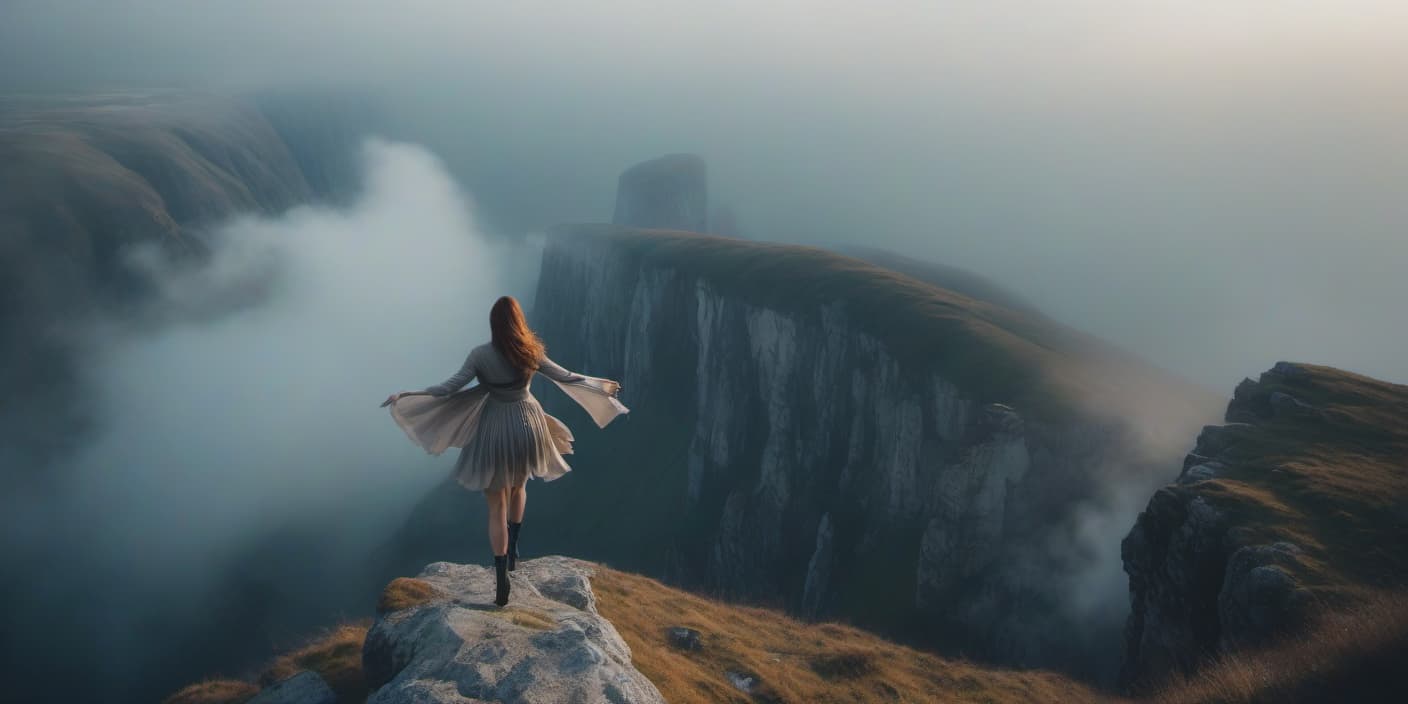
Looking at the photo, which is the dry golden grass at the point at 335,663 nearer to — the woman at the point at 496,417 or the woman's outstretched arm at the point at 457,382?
the woman at the point at 496,417

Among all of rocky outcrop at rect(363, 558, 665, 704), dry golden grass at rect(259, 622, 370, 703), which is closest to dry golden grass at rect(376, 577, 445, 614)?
rocky outcrop at rect(363, 558, 665, 704)

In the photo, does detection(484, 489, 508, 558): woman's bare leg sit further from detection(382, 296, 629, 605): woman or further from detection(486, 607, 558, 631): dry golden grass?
detection(486, 607, 558, 631): dry golden grass

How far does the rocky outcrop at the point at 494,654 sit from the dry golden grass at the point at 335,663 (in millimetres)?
653

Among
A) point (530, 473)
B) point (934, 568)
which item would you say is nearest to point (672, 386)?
point (934, 568)

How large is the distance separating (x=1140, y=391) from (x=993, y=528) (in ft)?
53.4

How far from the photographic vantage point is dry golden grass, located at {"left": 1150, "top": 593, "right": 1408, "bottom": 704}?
12047mm

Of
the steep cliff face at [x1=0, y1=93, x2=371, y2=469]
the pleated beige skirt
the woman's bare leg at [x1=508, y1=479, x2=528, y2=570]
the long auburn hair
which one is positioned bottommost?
the steep cliff face at [x1=0, y1=93, x2=371, y2=469]

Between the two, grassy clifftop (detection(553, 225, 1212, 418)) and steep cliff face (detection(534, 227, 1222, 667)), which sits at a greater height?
grassy clifftop (detection(553, 225, 1212, 418))

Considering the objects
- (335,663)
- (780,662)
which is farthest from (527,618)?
(780,662)

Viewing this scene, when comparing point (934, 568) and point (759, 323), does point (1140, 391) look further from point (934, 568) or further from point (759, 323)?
point (759, 323)

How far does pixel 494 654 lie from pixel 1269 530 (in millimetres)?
24262

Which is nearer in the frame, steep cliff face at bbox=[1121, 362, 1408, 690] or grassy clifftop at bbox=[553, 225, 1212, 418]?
steep cliff face at bbox=[1121, 362, 1408, 690]

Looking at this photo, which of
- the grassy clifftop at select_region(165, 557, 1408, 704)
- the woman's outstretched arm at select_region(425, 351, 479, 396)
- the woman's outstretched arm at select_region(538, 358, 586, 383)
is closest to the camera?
the woman's outstretched arm at select_region(425, 351, 479, 396)

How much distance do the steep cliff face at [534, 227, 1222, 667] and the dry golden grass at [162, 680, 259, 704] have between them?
128 feet
